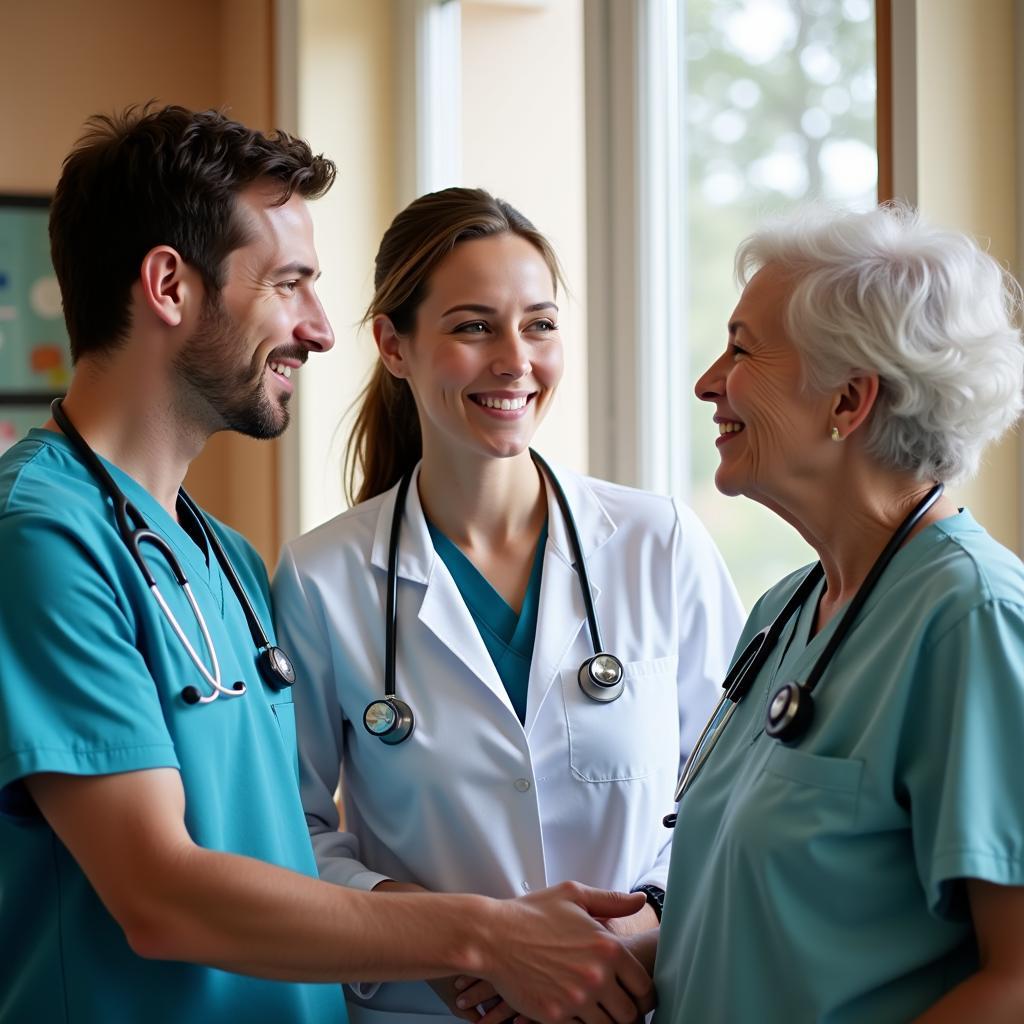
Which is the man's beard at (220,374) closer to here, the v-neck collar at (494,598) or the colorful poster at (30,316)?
the v-neck collar at (494,598)

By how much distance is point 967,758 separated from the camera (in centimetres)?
Result: 101

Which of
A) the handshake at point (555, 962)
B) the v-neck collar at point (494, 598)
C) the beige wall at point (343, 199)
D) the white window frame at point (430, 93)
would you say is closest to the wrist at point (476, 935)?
the handshake at point (555, 962)

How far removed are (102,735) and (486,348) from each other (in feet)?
2.68

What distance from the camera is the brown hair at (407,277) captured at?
182cm

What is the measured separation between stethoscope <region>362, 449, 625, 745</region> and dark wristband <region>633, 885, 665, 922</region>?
248 mm

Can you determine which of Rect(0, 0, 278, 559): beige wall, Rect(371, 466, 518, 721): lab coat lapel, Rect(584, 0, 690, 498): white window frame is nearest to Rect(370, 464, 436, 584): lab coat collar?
Rect(371, 466, 518, 721): lab coat lapel

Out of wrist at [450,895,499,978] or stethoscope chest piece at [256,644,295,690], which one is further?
stethoscope chest piece at [256,644,295,690]

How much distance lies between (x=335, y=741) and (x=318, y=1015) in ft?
1.24

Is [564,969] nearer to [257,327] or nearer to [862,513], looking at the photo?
[862,513]

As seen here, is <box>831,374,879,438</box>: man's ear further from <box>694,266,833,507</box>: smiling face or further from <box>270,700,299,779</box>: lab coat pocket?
<box>270,700,299,779</box>: lab coat pocket

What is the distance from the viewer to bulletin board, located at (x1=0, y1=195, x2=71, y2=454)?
3.90 m

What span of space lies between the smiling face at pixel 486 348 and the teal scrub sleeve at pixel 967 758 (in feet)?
2.73

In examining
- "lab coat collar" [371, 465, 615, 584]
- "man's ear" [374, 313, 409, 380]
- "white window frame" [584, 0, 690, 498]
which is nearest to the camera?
"lab coat collar" [371, 465, 615, 584]

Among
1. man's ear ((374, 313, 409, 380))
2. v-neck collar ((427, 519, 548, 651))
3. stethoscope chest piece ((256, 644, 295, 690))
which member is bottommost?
stethoscope chest piece ((256, 644, 295, 690))
